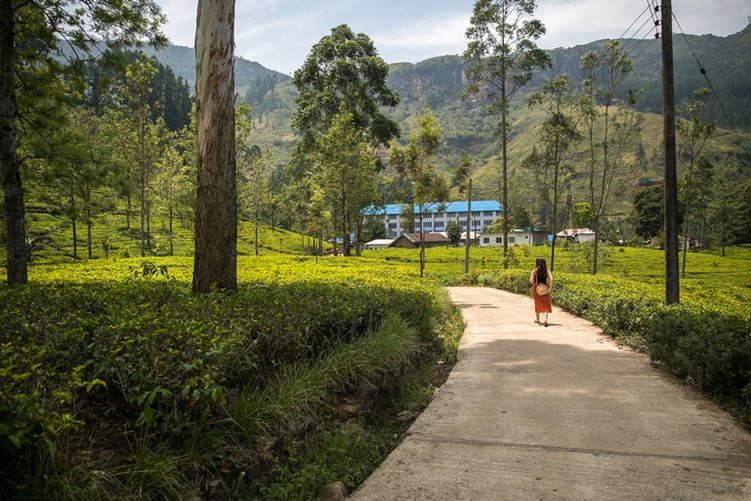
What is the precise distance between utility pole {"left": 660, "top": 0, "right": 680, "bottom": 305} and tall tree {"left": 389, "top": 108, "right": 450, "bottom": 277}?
1326 centimetres

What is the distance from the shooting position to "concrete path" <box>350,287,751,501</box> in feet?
10.7

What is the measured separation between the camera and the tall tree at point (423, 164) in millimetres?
22609

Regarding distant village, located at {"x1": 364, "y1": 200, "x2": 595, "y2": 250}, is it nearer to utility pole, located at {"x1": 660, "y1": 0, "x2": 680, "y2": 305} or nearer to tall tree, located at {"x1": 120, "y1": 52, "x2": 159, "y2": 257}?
tall tree, located at {"x1": 120, "y1": 52, "x2": 159, "y2": 257}

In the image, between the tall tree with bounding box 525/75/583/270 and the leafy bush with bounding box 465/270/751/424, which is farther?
the tall tree with bounding box 525/75/583/270

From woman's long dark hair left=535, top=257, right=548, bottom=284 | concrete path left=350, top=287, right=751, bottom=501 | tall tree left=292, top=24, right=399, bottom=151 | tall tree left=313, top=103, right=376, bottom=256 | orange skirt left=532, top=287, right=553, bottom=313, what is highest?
tall tree left=292, top=24, right=399, bottom=151

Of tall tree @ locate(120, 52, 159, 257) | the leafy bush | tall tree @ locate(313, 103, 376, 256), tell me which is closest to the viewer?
the leafy bush

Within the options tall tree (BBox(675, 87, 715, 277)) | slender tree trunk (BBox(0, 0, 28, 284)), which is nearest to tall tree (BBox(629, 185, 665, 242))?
tall tree (BBox(675, 87, 715, 277))

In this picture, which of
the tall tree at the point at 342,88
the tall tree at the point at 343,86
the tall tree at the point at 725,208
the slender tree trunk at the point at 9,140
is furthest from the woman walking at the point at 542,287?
the tall tree at the point at 725,208

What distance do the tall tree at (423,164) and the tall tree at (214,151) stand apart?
1660 cm

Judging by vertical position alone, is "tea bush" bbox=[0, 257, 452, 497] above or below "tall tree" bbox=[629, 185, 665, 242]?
below

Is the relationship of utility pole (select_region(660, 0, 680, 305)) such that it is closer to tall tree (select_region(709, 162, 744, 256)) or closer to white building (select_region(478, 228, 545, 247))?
tall tree (select_region(709, 162, 744, 256))

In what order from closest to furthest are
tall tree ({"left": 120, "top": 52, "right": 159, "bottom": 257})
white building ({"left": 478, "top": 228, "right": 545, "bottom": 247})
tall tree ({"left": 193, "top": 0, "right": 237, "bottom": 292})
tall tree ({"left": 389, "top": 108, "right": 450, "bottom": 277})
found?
1. tall tree ({"left": 193, "top": 0, "right": 237, "bottom": 292})
2. tall tree ({"left": 389, "top": 108, "right": 450, "bottom": 277})
3. tall tree ({"left": 120, "top": 52, "right": 159, "bottom": 257})
4. white building ({"left": 478, "top": 228, "right": 545, "bottom": 247})

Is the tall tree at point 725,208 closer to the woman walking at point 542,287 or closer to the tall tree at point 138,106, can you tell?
the woman walking at point 542,287

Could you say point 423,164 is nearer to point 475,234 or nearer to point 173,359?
point 173,359
